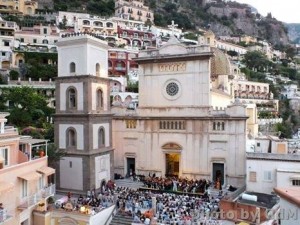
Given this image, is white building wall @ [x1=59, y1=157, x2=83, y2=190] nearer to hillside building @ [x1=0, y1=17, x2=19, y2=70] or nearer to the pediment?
the pediment

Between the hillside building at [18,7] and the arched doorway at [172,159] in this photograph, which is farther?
the hillside building at [18,7]

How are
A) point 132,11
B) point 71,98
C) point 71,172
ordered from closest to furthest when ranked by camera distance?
point 71,172, point 71,98, point 132,11

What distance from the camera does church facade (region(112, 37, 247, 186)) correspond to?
33219mm

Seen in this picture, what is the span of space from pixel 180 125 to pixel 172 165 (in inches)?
154

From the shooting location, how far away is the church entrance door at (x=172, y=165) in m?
36.0

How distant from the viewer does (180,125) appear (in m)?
35.4

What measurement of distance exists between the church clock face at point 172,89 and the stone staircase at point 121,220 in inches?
556

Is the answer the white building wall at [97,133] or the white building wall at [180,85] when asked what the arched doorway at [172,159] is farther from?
the white building wall at [97,133]

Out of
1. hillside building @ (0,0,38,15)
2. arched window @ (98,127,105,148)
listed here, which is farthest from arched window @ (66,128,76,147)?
→ hillside building @ (0,0,38,15)

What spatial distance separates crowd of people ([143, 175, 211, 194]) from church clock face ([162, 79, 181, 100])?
7.67 meters

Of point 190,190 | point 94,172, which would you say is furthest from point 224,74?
point 94,172

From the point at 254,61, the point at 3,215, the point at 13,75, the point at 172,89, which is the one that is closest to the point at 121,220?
the point at 3,215

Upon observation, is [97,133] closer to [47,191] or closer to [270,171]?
[47,191]

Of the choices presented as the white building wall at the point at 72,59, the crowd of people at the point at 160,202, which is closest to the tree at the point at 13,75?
the white building wall at the point at 72,59
